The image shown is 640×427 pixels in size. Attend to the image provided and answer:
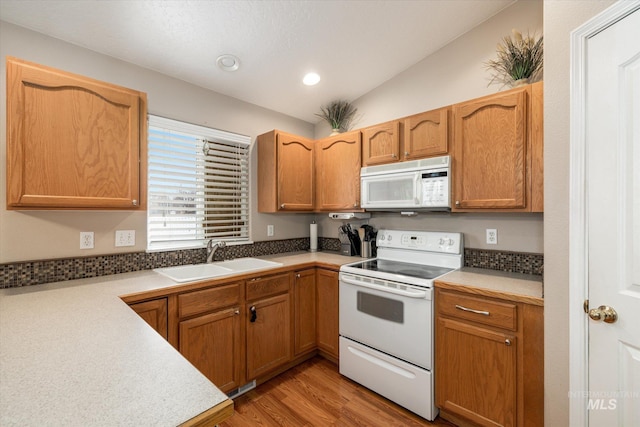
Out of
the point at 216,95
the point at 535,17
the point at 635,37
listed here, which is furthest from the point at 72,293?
the point at 535,17

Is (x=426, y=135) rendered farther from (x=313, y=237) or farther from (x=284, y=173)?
(x=313, y=237)

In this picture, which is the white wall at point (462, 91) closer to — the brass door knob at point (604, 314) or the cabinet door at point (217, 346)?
the brass door knob at point (604, 314)

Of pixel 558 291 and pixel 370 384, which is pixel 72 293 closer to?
pixel 370 384

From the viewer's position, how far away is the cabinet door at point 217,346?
1821mm

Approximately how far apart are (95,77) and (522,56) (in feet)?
9.52

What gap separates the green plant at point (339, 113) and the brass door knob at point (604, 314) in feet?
8.13

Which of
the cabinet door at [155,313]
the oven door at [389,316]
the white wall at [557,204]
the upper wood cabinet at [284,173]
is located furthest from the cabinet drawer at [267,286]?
the white wall at [557,204]

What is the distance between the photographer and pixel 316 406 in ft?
6.58

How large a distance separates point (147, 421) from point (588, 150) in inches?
72.5

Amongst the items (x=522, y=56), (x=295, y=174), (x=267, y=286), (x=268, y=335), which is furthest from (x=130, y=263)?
(x=522, y=56)

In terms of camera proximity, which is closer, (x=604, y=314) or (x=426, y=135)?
(x=604, y=314)

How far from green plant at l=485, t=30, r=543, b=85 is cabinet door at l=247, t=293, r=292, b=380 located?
2.36 metres

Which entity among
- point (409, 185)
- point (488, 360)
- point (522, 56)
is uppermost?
point (522, 56)

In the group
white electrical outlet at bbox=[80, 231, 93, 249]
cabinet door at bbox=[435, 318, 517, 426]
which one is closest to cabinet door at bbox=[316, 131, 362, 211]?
cabinet door at bbox=[435, 318, 517, 426]
